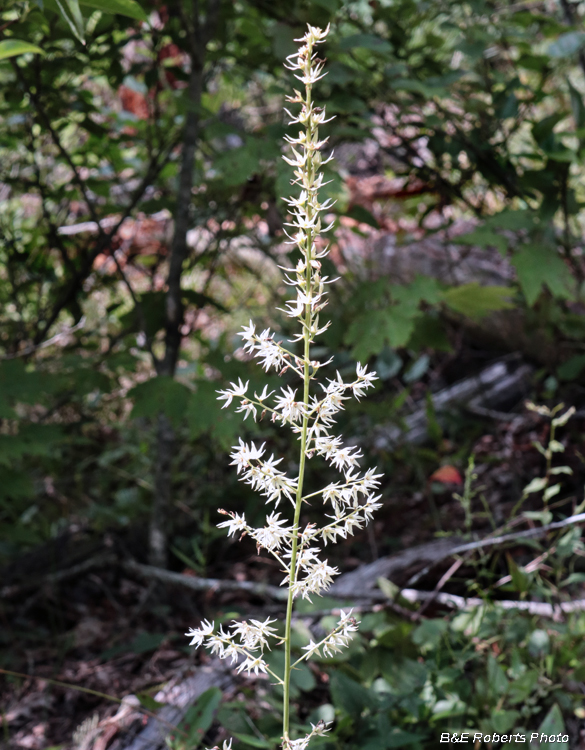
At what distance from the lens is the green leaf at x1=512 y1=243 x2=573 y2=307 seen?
2.16 m

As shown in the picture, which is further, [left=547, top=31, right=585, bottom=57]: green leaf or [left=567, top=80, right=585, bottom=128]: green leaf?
[left=567, top=80, right=585, bottom=128]: green leaf

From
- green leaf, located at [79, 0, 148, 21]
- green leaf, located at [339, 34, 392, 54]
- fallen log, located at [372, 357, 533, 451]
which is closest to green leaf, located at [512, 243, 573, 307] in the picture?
green leaf, located at [339, 34, 392, 54]

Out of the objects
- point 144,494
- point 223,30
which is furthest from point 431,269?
point 144,494

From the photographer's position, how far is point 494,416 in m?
3.30

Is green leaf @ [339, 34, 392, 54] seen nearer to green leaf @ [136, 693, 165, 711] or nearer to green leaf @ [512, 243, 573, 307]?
green leaf @ [512, 243, 573, 307]

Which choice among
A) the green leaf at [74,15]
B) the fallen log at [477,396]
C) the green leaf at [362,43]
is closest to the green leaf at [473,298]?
the green leaf at [362,43]

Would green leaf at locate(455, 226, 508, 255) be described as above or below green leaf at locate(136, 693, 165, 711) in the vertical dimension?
above

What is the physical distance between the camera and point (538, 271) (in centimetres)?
220

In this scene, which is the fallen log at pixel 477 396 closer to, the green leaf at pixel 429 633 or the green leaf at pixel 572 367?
the green leaf at pixel 572 367

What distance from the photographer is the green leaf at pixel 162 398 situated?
212 cm

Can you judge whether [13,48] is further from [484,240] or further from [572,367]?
[572,367]

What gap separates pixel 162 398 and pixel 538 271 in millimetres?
1391

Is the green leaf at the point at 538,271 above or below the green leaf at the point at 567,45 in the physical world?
below

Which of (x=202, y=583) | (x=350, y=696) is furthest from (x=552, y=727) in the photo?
(x=202, y=583)
